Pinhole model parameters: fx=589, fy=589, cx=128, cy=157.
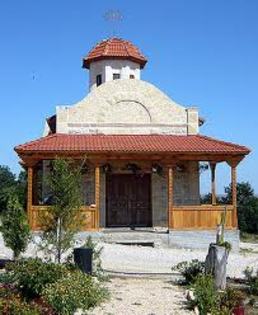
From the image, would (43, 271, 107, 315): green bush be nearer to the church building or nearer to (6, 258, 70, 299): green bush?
(6, 258, 70, 299): green bush

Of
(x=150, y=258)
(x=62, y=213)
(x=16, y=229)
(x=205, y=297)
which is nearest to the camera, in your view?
(x=205, y=297)

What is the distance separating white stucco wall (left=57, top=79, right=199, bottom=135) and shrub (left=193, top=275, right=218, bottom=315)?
13.4 meters

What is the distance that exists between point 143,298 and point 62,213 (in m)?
3.13

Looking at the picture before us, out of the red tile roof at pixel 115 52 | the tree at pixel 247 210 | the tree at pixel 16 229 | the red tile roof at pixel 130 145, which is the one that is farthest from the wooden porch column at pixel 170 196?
the tree at pixel 247 210

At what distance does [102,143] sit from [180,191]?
156 inches

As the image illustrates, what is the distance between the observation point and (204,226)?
22.4 metres

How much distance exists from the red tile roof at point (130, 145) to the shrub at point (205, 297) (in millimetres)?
10631

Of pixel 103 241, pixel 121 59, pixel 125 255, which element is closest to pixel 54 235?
pixel 125 255

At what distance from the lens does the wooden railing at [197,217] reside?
22.3 metres

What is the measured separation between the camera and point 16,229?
1515cm

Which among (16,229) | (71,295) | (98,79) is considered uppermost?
(98,79)

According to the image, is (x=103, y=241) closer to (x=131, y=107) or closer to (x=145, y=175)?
(x=145, y=175)

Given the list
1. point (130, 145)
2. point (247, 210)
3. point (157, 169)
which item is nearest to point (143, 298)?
point (130, 145)

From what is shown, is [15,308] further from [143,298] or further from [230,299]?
[230,299]
